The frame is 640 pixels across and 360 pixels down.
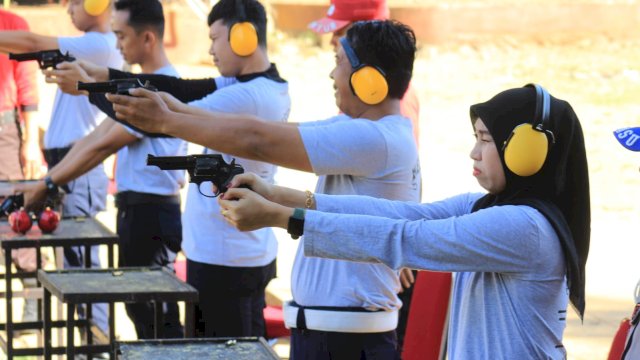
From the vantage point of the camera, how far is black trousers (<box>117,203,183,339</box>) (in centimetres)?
577

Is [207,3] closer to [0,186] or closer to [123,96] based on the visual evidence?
[0,186]

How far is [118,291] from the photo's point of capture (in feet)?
14.7

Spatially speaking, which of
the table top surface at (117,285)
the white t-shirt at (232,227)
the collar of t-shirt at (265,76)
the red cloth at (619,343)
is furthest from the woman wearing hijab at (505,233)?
the collar of t-shirt at (265,76)

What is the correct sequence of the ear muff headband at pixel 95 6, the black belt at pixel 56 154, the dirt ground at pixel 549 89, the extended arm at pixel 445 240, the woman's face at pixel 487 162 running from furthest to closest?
the dirt ground at pixel 549 89 < the black belt at pixel 56 154 < the ear muff headband at pixel 95 6 < the woman's face at pixel 487 162 < the extended arm at pixel 445 240

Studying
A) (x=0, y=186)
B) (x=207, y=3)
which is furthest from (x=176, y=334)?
(x=207, y=3)

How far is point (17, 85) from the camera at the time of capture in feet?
25.1

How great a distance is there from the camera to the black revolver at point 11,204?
18.8 feet

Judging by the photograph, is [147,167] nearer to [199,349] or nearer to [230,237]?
[230,237]

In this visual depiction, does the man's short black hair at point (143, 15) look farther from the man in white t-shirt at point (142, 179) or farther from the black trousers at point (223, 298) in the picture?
the black trousers at point (223, 298)

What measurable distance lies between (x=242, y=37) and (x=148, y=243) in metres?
1.45

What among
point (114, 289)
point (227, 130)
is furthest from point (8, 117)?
point (227, 130)

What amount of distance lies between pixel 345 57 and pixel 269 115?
3.07 ft

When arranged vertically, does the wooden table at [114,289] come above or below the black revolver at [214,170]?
below

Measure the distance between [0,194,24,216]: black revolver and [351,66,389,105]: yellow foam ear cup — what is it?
8.41ft
